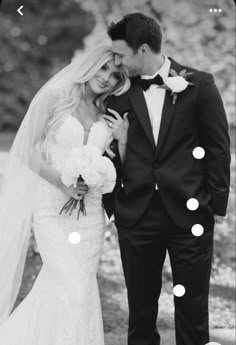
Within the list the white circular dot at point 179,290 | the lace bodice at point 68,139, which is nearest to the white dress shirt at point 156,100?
the lace bodice at point 68,139

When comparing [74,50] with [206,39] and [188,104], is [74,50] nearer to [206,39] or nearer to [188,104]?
[206,39]

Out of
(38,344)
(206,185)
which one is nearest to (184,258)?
(206,185)

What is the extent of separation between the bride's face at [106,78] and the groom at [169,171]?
69 mm

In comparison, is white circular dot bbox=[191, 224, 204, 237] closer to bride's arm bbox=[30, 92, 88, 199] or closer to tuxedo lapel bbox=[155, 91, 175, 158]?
tuxedo lapel bbox=[155, 91, 175, 158]

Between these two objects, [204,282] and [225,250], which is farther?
[225,250]

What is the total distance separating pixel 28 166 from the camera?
10.9 ft

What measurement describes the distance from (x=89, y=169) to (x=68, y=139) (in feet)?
0.82

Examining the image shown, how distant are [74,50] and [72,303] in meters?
2.51

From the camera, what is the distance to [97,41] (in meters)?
4.80

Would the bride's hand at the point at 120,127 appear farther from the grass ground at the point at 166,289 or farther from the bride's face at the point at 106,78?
the grass ground at the point at 166,289

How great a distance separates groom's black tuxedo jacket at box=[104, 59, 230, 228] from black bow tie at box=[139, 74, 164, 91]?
47mm

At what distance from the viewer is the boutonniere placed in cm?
308

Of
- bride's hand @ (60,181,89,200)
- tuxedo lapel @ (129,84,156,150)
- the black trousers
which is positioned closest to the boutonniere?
tuxedo lapel @ (129,84,156,150)

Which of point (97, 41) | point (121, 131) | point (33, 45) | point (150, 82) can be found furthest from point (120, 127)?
point (33, 45)
